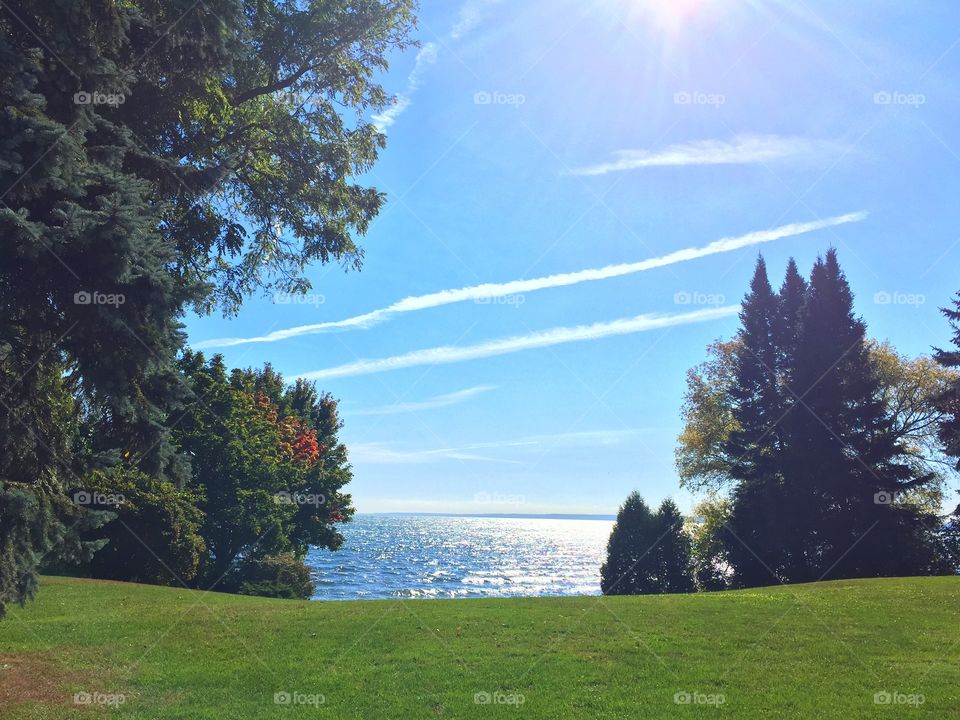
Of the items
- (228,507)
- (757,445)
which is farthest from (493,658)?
(757,445)

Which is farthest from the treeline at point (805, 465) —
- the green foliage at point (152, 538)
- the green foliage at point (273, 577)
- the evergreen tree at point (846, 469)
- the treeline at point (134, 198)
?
the treeline at point (134, 198)

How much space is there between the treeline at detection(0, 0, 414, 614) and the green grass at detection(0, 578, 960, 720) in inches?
142

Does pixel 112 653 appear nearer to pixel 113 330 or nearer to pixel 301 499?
pixel 113 330

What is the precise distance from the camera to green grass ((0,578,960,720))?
36.7 ft

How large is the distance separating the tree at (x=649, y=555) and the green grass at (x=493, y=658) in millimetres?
21954

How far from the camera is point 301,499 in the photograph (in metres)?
40.9

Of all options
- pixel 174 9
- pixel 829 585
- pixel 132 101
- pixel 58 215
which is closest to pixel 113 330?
pixel 58 215

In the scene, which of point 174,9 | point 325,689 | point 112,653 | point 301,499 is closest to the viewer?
point 174,9

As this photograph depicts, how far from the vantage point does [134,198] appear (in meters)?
9.22

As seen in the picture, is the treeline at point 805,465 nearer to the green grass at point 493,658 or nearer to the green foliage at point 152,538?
the green grass at point 493,658

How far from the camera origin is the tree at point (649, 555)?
42156 mm

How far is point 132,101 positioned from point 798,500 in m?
40.2

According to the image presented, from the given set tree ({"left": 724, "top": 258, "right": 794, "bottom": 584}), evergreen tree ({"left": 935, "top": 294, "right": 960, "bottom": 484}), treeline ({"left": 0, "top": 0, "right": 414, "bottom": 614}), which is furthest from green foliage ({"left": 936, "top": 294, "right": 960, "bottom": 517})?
treeline ({"left": 0, "top": 0, "right": 414, "bottom": 614})

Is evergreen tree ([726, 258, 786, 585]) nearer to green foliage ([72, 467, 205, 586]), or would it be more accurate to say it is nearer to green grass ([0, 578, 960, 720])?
Result: green grass ([0, 578, 960, 720])
